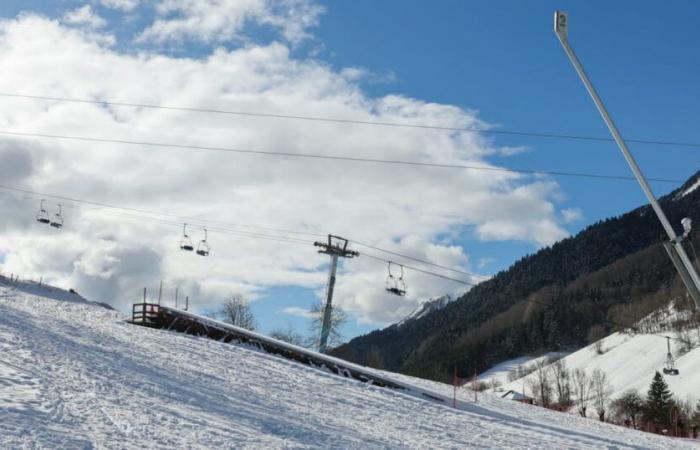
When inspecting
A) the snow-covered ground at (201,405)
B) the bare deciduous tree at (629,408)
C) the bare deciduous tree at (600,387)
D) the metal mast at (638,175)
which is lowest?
the snow-covered ground at (201,405)

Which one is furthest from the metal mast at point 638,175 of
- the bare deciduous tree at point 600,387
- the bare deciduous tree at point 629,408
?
the bare deciduous tree at point 600,387

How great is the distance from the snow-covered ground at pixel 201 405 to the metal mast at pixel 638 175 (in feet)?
26.5

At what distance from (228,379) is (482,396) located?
16.9 m

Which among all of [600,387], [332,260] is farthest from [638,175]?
[600,387]

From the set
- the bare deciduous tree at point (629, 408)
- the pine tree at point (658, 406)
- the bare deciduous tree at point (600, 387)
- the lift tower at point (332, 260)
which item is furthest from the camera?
the bare deciduous tree at point (600, 387)

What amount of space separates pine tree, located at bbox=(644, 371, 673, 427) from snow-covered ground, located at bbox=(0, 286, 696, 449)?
7269 cm

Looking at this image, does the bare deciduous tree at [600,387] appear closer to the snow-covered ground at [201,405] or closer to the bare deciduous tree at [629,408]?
the bare deciduous tree at [629,408]

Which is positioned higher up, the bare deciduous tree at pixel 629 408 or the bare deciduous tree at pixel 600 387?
the bare deciduous tree at pixel 600 387

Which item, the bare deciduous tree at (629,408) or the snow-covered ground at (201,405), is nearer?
the snow-covered ground at (201,405)

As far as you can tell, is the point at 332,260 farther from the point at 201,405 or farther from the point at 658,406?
the point at 658,406

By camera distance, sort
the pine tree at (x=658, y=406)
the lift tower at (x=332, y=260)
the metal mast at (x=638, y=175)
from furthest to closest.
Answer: the pine tree at (x=658, y=406) < the lift tower at (x=332, y=260) < the metal mast at (x=638, y=175)

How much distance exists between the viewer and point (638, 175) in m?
14.4

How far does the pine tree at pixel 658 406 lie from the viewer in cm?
9862

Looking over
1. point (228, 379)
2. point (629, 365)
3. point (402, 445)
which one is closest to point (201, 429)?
point (402, 445)
